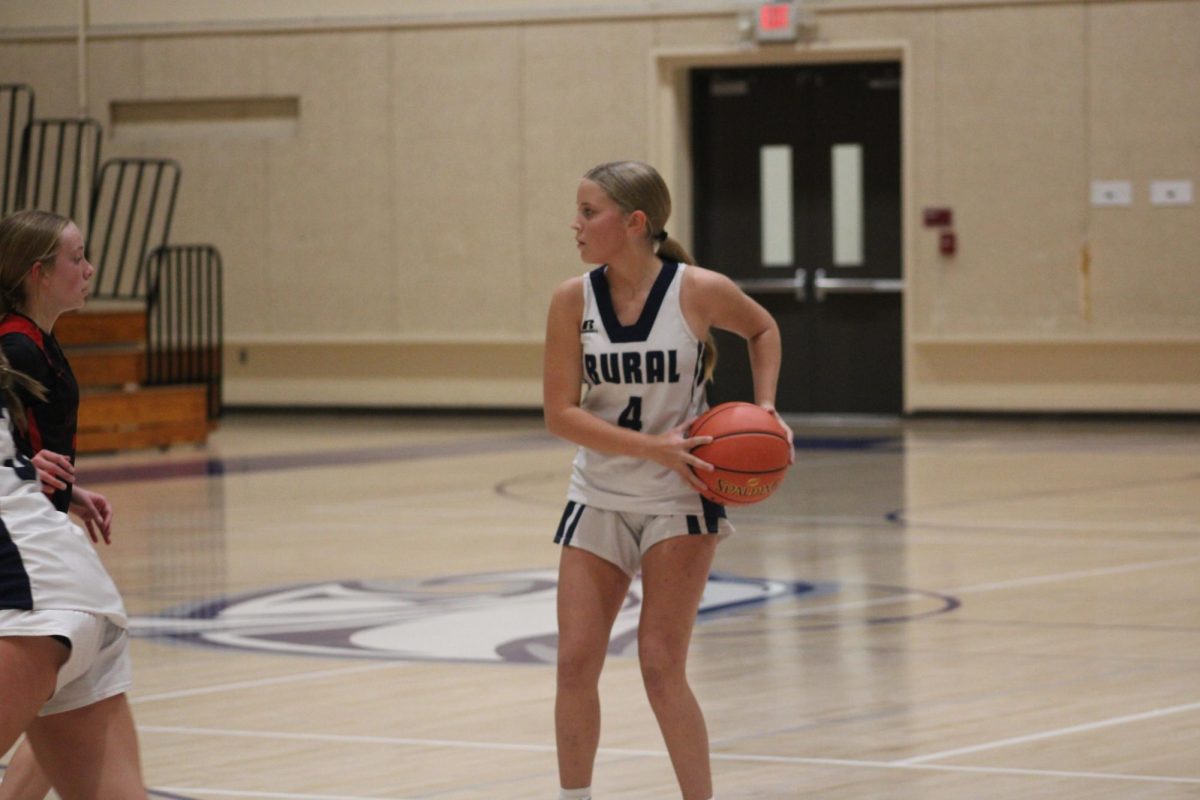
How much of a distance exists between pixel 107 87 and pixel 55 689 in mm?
15107

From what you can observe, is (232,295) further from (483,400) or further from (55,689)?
(55,689)

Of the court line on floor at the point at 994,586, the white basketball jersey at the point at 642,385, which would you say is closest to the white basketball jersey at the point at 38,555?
the white basketball jersey at the point at 642,385

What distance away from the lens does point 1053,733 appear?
4.88m

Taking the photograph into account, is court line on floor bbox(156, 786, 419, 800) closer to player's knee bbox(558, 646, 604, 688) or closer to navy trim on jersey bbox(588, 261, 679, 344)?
player's knee bbox(558, 646, 604, 688)

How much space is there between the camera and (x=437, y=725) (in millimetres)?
5121

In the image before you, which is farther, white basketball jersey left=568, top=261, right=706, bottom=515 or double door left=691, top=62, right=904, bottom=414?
double door left=691, top=62, right=904, bottom=414

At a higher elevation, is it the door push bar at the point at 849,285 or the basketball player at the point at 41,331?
the basketball player at the point at 41,331

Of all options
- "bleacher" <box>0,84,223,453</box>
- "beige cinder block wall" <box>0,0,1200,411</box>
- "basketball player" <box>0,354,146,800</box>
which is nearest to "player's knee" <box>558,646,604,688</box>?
"basketball player" <box>0,354,146,800</box>

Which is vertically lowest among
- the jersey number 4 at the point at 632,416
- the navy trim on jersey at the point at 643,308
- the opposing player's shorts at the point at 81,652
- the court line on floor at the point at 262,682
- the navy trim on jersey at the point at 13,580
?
the court line on floor at the point at 262,682

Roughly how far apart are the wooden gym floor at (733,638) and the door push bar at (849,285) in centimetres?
404

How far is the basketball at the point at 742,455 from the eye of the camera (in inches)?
145

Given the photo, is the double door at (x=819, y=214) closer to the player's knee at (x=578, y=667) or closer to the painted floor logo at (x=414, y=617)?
the painted floor logo at (x=414, y=617)

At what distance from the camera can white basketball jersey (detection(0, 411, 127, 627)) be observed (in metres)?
2.95

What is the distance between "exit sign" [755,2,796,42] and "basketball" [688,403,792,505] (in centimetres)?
1201
